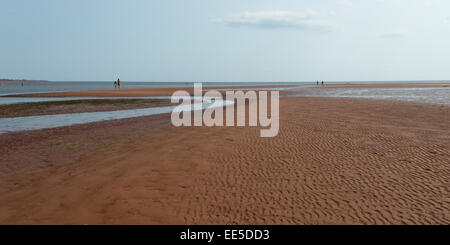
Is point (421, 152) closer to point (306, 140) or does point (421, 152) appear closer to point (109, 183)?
point (306, 140)

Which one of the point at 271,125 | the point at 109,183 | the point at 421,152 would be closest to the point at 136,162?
the point at 109,183

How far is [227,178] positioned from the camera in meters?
6.96

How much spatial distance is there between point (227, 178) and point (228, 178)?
1.1 inches

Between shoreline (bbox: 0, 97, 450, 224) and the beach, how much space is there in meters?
0.03

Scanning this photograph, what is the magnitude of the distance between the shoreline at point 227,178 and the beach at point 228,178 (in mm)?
26

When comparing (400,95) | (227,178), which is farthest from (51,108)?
(400,95)

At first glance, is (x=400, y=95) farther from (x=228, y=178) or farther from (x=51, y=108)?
(x=51, y=108)

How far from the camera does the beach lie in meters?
5.19

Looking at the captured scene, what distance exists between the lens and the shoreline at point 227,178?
5188 mm

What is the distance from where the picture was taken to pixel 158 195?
596cm

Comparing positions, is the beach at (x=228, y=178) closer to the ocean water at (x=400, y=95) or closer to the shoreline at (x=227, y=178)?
the shoreline at (x=227, y=178)

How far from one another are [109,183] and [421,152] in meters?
9.68

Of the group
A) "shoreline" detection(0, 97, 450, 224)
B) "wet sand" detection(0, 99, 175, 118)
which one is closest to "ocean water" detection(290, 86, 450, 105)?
"shoreline" detection(0, 97, 450, 224)

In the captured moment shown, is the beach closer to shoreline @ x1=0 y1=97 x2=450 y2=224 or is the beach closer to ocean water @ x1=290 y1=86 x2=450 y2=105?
shoreline @ x1=0 y1=97 x2=450 y2=224
